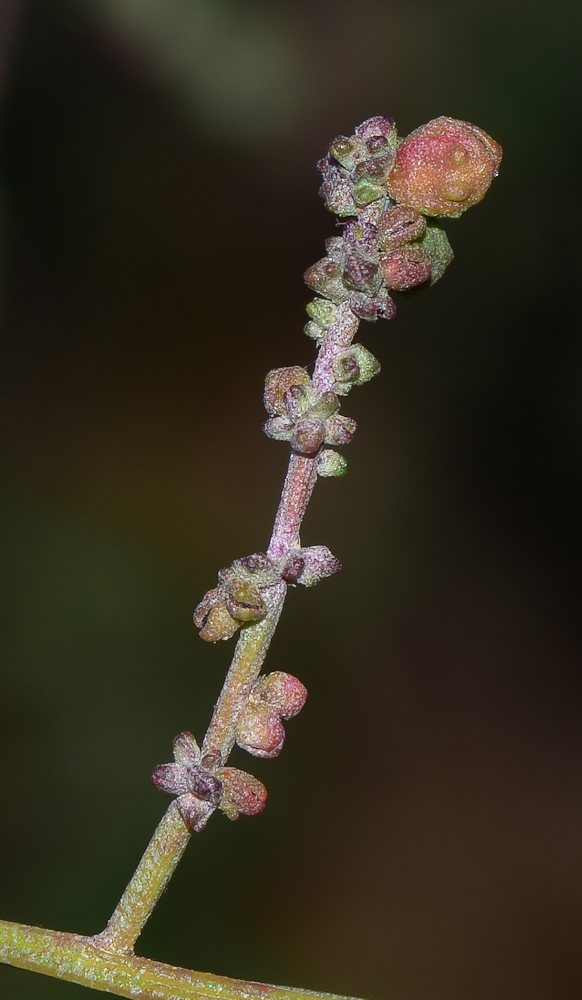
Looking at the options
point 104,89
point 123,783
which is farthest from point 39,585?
point 104,89

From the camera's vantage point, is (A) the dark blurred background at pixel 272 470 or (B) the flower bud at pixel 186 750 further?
(A) the dark blurred background at pixel 272 470

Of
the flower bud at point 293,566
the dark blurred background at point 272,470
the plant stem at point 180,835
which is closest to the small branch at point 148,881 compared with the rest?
the plant stem at point 180,835

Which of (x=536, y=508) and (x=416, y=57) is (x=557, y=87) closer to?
(x=416, y=57)

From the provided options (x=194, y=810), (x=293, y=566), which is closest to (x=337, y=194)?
(x=293, y=566)

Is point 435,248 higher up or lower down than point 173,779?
higher up

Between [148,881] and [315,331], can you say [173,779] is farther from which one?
[315,331]

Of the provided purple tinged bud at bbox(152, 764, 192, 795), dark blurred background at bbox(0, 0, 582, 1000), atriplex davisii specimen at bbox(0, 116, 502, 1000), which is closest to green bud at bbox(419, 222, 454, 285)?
atriplex davisii specimen at bbox(0, 116, 502, 1000)

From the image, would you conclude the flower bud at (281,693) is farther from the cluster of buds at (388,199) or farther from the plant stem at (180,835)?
the cluster of buds at (388,199)
